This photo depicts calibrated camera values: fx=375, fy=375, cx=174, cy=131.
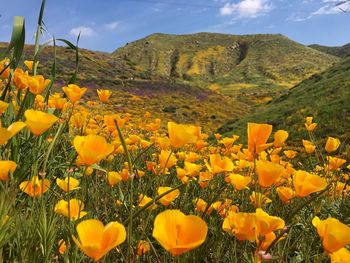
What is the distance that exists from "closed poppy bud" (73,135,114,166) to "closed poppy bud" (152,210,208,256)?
387mm

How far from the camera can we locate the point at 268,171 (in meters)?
1.52

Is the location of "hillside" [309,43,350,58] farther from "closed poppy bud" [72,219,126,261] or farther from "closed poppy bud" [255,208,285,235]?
"closed poppy bud" [72,219,126,261]

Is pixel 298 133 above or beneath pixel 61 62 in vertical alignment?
beneath

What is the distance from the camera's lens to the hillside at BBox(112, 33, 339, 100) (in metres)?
95.8

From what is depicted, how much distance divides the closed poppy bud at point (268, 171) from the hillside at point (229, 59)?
3216 inches

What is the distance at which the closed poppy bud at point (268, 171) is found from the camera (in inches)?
59.2

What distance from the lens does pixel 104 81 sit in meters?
43.5

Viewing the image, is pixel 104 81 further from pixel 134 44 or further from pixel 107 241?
pixel 134 44

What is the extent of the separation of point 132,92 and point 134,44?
3627 inches

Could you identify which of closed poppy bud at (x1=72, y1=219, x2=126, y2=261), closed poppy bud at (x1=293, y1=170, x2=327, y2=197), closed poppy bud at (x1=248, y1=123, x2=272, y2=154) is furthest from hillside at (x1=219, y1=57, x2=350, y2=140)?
closed poppy bud at (x1=72, y1=219, x2=126, y2=261)

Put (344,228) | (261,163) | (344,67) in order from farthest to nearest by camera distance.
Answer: (344,67)
(261,163)
(344,228)

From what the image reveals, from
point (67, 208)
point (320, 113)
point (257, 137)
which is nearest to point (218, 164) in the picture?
point (257, 137)

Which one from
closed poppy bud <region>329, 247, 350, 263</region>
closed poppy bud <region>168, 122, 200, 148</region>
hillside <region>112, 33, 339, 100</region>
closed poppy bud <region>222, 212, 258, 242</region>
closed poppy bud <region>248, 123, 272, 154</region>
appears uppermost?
hillside <region>112, 33, 339, 100</region>

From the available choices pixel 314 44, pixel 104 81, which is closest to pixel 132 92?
pixel 104 81
